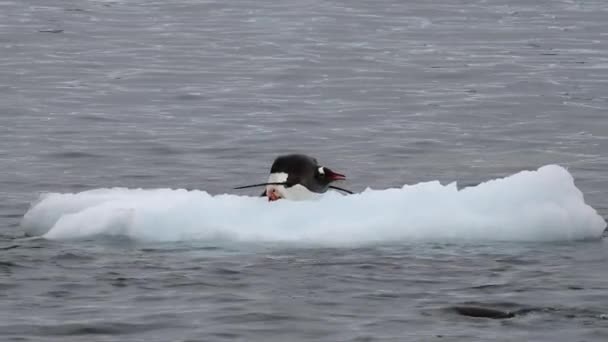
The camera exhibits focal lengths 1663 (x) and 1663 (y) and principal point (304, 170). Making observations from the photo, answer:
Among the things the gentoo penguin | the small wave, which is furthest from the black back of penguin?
the small wave

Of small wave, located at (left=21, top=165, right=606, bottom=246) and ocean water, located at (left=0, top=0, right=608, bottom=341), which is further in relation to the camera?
small wave, located at (left=21, top=165, right=606, bottom=246)

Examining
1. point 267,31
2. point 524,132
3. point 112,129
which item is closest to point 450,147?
point 524,132

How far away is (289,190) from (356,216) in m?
0.75

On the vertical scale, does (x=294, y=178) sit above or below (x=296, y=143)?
above

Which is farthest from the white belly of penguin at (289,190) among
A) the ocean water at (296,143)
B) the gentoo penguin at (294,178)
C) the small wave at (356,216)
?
the ocean water at (296,143)

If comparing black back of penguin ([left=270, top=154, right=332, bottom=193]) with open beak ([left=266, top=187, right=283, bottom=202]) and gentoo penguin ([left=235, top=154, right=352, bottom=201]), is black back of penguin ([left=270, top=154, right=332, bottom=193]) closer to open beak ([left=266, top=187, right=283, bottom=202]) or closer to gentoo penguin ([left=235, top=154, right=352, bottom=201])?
gentoo penguin ([left=235, top=154, right=352, bottom=201])

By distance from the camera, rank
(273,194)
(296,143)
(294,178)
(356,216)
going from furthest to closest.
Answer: (296,143) < (294,178) < (273,194) < (356,216)

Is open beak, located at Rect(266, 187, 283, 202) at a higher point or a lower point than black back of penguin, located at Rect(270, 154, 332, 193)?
lower

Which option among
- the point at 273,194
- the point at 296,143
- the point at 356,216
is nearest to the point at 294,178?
the point at 273,194

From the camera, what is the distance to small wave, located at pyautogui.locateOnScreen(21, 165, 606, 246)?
42.7 feet

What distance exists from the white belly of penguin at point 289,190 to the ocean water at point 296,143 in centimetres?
60

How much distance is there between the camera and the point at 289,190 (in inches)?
540

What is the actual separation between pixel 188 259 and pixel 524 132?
8.36m

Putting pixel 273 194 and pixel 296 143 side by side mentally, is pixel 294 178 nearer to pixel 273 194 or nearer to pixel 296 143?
pixel 273 194
